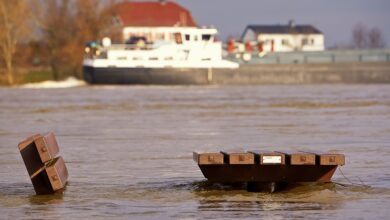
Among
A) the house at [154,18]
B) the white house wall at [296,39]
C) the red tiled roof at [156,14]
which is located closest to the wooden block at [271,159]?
the house at [154,18]

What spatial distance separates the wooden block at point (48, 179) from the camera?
15680mm

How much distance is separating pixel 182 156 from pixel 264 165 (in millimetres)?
5850

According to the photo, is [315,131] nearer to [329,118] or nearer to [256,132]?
[256,132]

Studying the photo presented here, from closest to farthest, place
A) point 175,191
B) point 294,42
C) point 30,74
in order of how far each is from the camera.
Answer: point 175,191 → point 30,74 → point 294,42

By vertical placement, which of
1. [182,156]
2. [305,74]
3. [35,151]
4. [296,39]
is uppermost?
[35,151]

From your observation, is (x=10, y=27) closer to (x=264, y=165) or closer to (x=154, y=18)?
(x=154, y=18)

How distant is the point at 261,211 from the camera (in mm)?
14195

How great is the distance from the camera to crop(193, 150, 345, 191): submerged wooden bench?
50.6ft

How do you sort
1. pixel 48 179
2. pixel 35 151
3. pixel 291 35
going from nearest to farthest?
pixel 48 179 < pixel 35 151 < pixel 291 35

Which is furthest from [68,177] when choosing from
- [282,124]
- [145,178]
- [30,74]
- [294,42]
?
[294,42]

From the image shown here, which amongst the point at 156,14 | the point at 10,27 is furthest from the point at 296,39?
the point at 10,27

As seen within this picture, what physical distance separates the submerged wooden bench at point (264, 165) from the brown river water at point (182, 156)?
208 millimetres

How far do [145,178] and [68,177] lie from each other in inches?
46.0

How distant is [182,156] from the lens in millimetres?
21219
